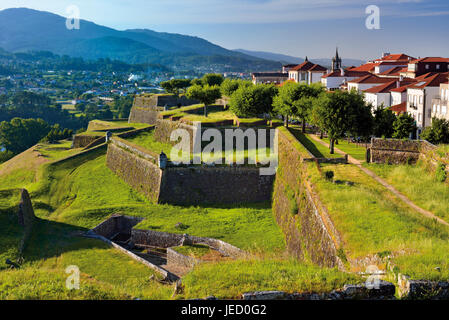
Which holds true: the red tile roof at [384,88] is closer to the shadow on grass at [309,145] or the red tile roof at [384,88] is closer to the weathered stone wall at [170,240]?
the shadow on grass at [309,145]

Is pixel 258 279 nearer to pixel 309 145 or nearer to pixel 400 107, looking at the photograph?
pixel 309 145

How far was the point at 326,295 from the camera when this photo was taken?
9812 mm

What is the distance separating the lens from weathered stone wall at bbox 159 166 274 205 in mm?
33094

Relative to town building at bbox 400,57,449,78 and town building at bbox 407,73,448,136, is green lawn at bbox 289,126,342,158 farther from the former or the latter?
town building at bbox 400,57,449,78

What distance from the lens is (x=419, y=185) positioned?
22.1 m

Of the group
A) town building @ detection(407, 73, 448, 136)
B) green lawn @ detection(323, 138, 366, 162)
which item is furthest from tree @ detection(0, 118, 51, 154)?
town building @ detection(407, 73, 448, 136)

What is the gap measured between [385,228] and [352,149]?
65.5 ft

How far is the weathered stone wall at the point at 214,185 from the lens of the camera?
33094mm

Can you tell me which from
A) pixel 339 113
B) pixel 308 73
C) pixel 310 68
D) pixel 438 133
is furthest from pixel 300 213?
pixel 310 68

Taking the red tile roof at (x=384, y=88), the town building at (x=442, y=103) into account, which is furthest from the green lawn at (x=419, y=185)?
the red tile roof at (x=384, y=88)

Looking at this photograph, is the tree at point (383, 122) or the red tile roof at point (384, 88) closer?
the tree at point (383, 122)

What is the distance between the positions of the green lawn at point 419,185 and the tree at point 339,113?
5082 millimetres

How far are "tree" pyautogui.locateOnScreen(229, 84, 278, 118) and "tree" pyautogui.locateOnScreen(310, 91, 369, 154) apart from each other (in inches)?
557
